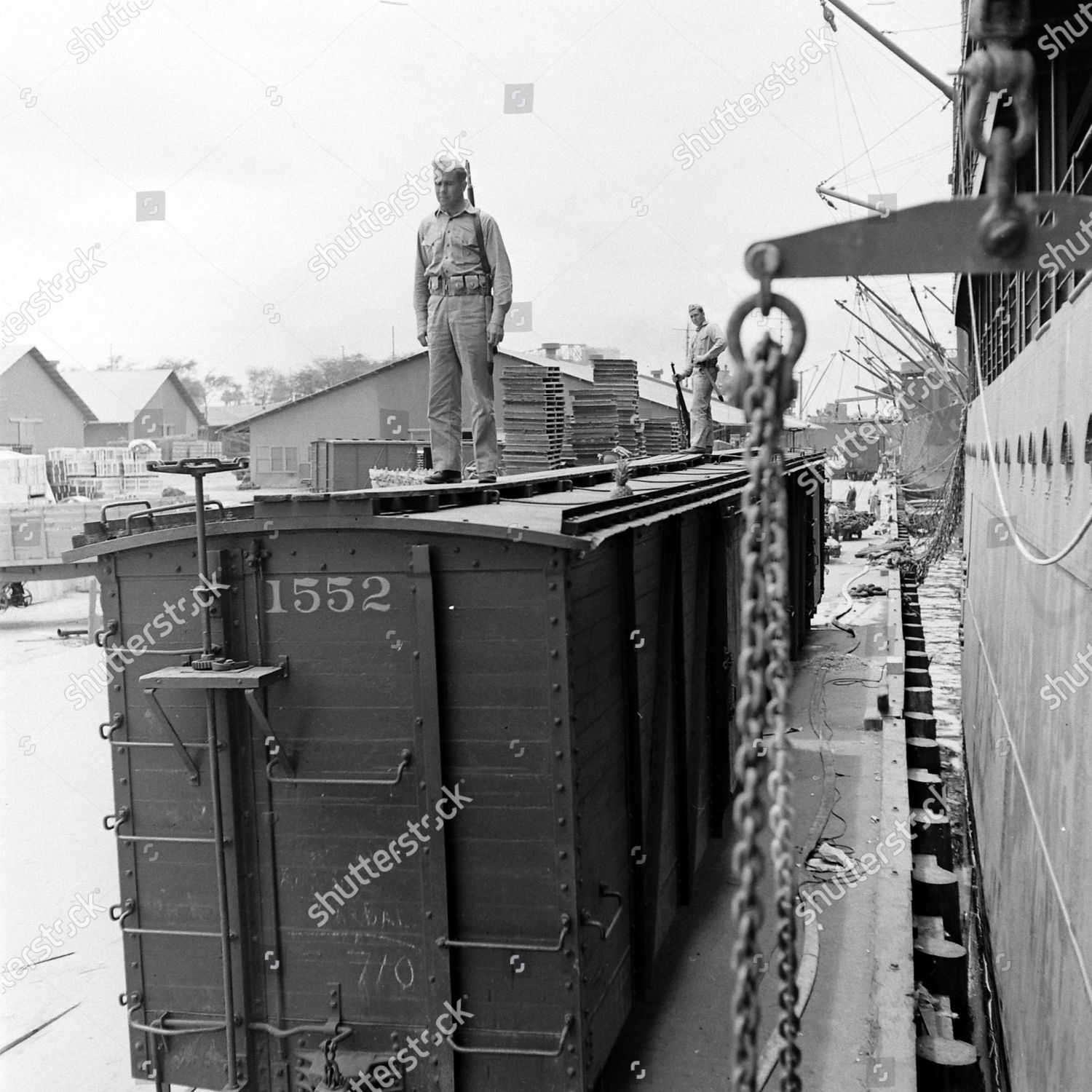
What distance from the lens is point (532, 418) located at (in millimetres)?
13133

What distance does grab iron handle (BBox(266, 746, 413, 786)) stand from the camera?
17.3 feet

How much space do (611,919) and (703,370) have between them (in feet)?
34.8

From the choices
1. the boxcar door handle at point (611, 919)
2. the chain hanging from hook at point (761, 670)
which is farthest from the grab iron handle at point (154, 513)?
the chain hanging from hook at point (761, 670)

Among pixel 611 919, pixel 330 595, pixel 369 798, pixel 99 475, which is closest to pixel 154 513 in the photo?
pixel 330 595

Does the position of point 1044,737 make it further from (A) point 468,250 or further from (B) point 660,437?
(B) point 660,437

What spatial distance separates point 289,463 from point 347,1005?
29521mm

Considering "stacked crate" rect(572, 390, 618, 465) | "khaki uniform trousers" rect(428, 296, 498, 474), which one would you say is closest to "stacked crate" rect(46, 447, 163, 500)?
"stacked crate" rect(572, 390, 618, 465)

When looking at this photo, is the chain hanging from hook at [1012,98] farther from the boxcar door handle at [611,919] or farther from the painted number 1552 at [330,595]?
the boxcar door handle at [611,919]

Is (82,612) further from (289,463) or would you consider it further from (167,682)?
(167,682)

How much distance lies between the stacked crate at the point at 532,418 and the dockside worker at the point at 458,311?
394cm

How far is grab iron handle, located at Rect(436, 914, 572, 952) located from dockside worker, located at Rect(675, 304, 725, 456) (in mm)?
10802

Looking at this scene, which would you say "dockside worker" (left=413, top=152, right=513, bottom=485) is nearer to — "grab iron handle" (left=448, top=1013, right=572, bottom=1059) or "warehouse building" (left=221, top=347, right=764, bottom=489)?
"grab iron handle" (left=448, top=1013, right=572, bottom=1059)

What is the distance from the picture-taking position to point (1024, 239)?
95.0 inches

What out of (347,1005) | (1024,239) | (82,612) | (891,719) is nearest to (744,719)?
(1024,239)
